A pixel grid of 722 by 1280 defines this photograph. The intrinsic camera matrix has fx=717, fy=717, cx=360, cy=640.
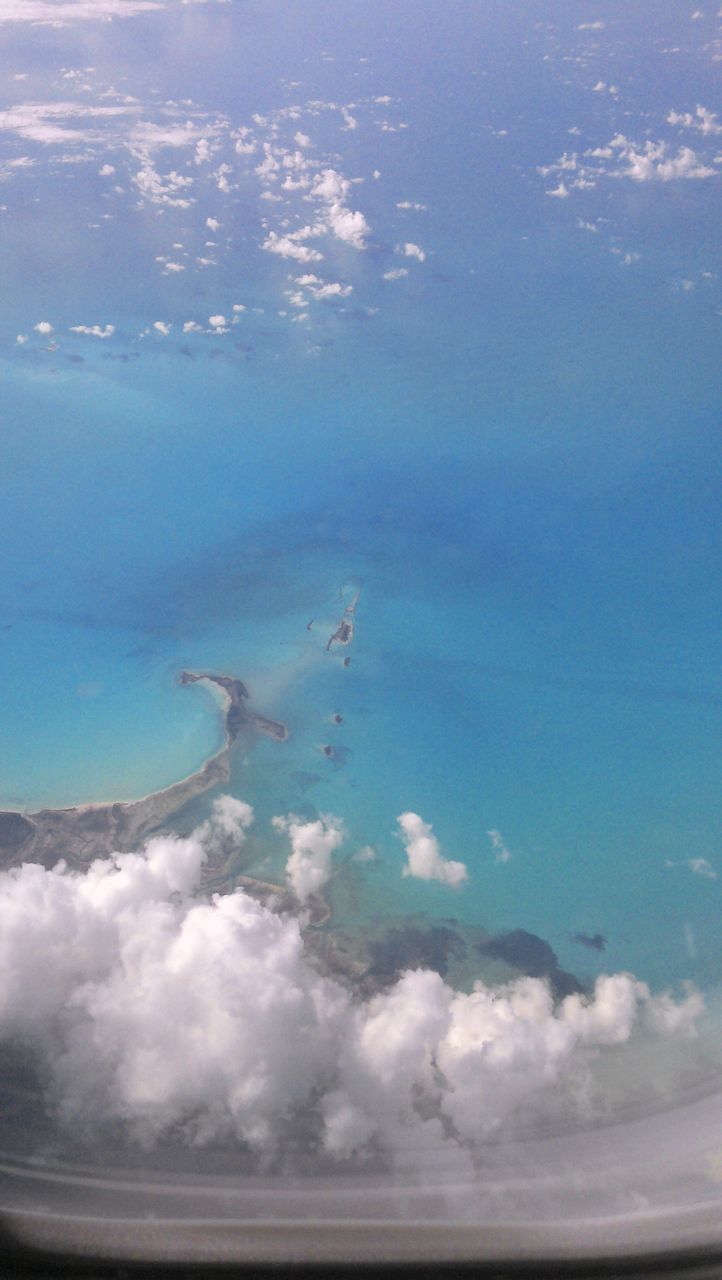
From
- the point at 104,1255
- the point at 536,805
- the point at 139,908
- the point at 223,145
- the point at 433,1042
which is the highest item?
the point at 223,145

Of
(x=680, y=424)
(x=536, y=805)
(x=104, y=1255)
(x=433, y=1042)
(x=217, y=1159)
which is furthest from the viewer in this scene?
(x=680, y=424)

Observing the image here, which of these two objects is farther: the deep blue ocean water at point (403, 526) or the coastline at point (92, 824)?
the deep blue ocean water at point (403, 526)

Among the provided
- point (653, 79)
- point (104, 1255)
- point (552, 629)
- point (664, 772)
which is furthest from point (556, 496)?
point (653, 79)

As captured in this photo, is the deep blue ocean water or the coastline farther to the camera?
the deep blue ocean water

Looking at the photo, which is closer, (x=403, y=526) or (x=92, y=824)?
(x=92, y=824)

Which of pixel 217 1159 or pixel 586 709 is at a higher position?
pixel 217 1159

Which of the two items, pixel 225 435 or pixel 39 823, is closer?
pixel 39 823

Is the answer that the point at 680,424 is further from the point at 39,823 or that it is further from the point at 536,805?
the point at 39,823

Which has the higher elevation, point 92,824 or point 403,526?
point 403,526
